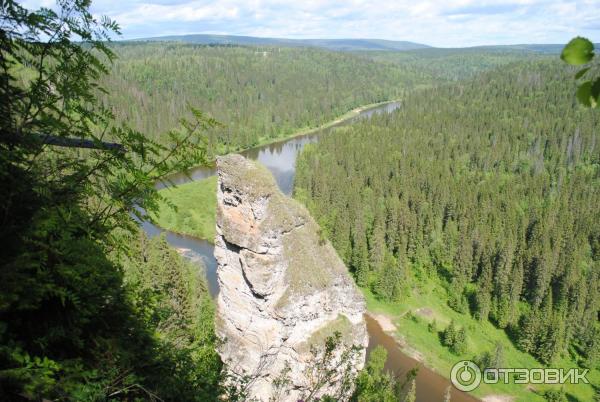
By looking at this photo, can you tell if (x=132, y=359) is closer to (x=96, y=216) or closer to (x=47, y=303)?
(x=47, y=303)

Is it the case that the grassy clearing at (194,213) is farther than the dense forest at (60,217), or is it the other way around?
the grassy clearing at (194,213)

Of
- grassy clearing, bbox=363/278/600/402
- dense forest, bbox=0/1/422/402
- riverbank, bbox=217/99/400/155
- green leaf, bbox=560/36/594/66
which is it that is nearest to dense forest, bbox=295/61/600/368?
grassy clearing, bbox=363/278/600/402

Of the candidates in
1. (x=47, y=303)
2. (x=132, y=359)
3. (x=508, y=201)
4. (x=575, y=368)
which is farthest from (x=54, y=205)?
(x=508, y=201)

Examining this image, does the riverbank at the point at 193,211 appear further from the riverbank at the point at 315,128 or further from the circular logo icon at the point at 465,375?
the circular logo icon at the point at 465,375

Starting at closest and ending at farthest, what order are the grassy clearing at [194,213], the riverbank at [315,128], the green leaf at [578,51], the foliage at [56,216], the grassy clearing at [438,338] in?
the green leaf at [578,51] → the foliage at [56,216] → the grassy clearing at [438,338] → the grassy clearing at [194,213] → the riverbank at [315,128]

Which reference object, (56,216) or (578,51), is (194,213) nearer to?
(56,216)

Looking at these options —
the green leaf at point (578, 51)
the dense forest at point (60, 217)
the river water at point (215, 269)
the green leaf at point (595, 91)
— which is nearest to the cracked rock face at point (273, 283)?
the river water at point (215, 269)

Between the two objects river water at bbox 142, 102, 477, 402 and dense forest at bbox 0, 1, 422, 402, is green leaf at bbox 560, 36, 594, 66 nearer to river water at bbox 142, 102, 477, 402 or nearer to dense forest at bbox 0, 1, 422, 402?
river water at bbox 142, 102, 477, 402
